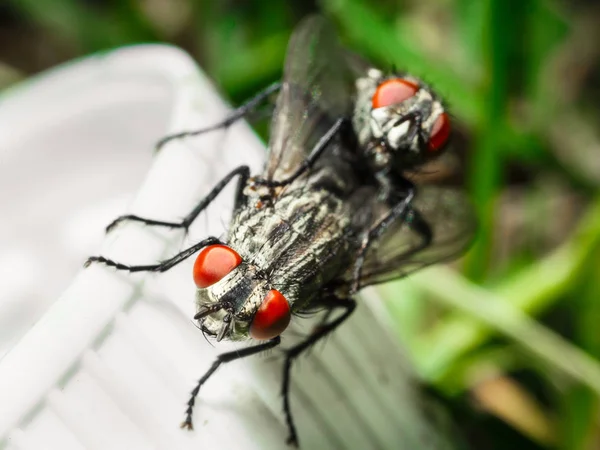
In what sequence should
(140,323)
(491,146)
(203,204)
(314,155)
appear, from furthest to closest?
1. (491,146)
2. (314,155)
3. (203,204)
4. (140,323)

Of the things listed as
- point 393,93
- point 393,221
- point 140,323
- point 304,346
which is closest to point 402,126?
point 393,93

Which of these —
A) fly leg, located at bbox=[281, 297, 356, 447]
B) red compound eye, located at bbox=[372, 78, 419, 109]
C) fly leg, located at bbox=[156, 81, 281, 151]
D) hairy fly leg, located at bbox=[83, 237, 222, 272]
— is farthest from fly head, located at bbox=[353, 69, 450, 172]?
hairy fly leg, located at bbox=[83, 237, 222, 272]

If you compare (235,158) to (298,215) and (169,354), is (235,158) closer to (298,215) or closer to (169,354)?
(298,215)

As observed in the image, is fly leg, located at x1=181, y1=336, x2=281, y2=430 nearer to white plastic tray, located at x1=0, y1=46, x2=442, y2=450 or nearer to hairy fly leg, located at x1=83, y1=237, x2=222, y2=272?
white plastic tray, located at x1=0, y1=46, x2=442, y2=450

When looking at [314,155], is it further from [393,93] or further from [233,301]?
[233,301]

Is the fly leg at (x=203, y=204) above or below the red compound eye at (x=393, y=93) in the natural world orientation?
above

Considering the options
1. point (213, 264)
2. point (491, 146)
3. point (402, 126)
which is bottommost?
point (491, 146)

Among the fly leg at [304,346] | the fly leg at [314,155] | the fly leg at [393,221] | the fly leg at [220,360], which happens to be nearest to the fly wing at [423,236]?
the fly leg at [393,221]

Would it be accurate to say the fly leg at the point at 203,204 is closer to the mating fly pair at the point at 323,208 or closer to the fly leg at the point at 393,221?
the mating fly pair at the point at 323,208
